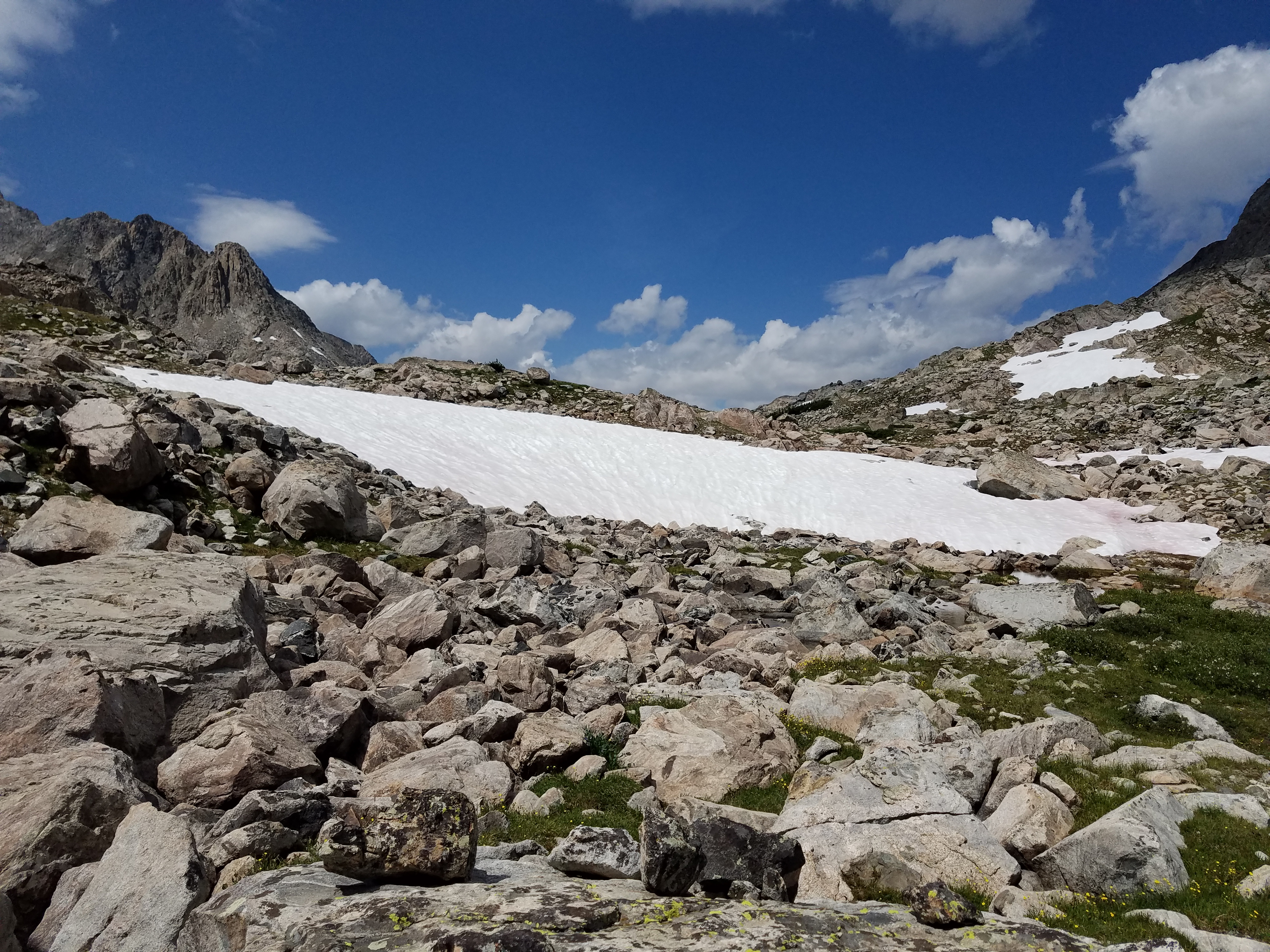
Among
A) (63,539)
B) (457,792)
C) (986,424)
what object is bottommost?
(457,792)

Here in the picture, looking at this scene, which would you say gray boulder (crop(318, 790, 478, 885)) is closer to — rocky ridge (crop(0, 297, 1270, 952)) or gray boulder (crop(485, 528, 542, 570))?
rocky ridge (crop(0, 297, 1270, 952))

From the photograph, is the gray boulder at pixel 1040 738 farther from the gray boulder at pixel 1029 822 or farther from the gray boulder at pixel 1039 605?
the gray boulder at pixel 1039 605

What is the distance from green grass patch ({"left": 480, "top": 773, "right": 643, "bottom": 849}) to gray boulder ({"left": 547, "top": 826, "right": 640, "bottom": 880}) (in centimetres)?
98

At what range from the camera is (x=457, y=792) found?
756 cm

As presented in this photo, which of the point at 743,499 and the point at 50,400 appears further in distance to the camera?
the point at 743,499

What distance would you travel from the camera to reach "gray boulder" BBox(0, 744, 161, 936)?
7230 mm

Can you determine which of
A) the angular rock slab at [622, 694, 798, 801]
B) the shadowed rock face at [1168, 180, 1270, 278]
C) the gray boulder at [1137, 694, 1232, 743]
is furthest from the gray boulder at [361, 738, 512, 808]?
the shadowed rock face at [1168, 180, 1270, 278]

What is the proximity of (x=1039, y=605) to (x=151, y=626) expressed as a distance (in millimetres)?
26384

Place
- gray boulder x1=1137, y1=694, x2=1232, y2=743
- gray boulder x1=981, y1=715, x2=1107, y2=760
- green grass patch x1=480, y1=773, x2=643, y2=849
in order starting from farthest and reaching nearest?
gray boulder x1=1137, y1=694, x2=1232, y2=743, gray boulder x1=981, y1=715, x2=1107, y2=760, green grass patch x1=480, y1=773, x2=643, y2=849

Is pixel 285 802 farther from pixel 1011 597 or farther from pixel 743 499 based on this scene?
pixel 743 499

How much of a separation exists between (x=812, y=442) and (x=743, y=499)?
76.2 feet

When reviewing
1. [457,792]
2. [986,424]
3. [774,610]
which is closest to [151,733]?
[457,792]

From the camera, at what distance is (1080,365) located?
11331 cm

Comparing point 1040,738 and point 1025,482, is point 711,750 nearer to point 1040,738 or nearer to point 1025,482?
point 1040,738
